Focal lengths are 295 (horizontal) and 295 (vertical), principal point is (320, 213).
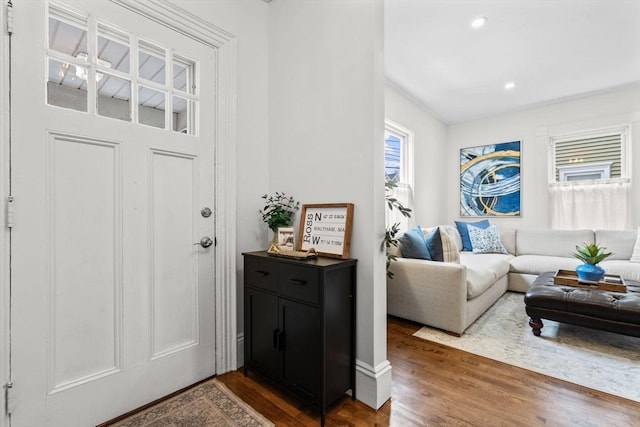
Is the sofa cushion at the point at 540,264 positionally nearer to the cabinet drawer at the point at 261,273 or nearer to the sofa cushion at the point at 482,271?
the sofa cushion at the point at 482,271

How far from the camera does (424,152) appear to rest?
4617 mm

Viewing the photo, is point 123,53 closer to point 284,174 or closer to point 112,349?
point 284,174

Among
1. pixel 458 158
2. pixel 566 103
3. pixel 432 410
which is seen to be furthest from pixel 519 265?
pixel 432 410

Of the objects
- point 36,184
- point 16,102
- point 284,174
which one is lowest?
point 36,184

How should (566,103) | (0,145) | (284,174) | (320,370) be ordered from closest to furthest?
(0,145), (320,370), (284,174), (566,103)

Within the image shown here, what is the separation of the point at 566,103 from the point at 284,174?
4.60 metres

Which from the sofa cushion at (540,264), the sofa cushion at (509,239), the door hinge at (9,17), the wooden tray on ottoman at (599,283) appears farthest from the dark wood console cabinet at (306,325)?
the sofa cushion at (509,239)

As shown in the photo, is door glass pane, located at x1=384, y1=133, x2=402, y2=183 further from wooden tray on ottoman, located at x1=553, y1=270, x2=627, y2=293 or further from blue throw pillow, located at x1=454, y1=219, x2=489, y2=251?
wooden tray on ottoman, located at x1=553, y1=270, x2=627, y2=293

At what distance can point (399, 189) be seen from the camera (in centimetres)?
405

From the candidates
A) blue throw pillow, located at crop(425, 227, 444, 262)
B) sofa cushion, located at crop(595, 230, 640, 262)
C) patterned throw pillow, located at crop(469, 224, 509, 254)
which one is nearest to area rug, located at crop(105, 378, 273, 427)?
blue throw pillow, located at crop(425, 227, 444, 262)

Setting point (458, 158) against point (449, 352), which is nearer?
point (449, 352)

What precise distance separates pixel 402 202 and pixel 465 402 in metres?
2.79

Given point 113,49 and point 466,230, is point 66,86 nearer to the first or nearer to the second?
point 113,49

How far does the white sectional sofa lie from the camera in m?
2.56
